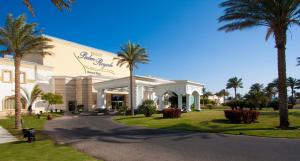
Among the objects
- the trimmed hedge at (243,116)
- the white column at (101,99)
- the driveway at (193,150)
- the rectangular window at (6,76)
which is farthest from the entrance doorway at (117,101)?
the driveway at (193,150)

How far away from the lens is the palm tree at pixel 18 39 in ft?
69.2

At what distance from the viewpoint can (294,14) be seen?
18641 mm

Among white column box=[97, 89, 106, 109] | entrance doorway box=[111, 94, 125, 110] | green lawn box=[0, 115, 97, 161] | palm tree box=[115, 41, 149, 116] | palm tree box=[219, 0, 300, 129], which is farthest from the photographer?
entrance doorway box=[111, 94, 125, 110]

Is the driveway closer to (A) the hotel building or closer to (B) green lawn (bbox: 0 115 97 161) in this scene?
(B) green lawn (bbox: 0 115 97 161)

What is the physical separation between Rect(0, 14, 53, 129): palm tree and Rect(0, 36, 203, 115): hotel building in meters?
15.9

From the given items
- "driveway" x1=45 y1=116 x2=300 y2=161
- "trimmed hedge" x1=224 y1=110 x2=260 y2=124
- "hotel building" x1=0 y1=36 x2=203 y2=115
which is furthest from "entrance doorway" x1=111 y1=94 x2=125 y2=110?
"driveway" x1=45 y1=116 x2=300 y2=161

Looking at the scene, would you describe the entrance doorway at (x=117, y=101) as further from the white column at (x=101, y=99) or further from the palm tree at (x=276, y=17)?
the palm tree at (x=276, y=17)

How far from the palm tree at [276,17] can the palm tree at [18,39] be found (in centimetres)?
1724

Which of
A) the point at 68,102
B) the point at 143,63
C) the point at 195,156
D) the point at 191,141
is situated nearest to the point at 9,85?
the point at 68,102

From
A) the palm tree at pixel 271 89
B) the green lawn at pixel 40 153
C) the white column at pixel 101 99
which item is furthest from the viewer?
the palm tree at pixel 271 89

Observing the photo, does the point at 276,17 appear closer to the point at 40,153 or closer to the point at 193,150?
the point at 193,150

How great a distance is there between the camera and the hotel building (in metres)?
37.4

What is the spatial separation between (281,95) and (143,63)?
21.9 meters

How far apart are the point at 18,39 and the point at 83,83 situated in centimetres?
2985
